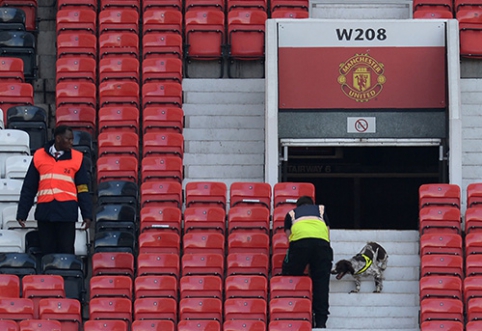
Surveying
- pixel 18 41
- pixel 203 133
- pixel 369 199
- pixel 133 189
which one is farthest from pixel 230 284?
pixel 369 199

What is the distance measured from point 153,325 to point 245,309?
84 centimetres

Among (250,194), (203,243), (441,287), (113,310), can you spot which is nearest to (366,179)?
(250,194)

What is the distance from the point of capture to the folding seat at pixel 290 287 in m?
14.2

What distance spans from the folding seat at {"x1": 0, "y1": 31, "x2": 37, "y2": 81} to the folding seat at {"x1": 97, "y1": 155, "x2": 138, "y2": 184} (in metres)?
2.07

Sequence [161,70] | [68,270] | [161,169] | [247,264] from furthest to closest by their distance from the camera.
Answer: [161,70] < [161,169] < [247,264] < [68,270]

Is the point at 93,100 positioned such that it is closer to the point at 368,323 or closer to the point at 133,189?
the point at 133,189

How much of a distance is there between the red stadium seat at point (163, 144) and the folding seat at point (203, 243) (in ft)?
5.55

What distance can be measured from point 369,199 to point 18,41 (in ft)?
20.9

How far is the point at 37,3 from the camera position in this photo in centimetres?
1888

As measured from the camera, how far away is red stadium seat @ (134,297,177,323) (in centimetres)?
1408

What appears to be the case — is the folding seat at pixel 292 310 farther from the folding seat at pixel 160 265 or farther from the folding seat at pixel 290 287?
the folding seat at pixel 160 265

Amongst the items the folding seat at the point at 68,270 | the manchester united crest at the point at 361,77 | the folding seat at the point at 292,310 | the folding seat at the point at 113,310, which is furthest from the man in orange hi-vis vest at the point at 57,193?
the manchester united crest at the point at 361,77

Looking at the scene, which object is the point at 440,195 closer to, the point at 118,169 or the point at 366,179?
the point at 118,169

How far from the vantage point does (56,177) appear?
14.8 m
